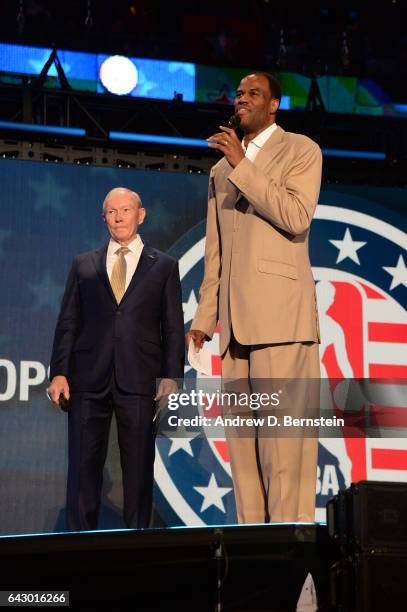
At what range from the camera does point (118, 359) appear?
4.26m

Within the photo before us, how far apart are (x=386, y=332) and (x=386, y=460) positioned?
714mm

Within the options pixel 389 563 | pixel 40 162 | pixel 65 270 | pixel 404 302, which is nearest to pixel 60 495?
pixel 65 270

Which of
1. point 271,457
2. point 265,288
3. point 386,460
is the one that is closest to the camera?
point 271,457

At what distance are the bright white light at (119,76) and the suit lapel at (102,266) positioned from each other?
182cm

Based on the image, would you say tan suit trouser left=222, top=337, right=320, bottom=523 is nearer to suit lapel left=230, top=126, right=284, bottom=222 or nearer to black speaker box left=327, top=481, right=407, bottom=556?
suit lapel left=230, top=126, right=284, bottom=222

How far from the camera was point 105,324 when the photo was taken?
4344mm

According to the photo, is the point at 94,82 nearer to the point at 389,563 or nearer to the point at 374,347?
the point at 374,347

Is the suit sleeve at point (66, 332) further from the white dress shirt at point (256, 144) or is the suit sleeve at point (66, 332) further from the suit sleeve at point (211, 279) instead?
the white dress shirt at point (256, 144)

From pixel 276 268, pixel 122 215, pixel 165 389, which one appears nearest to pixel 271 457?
pixel 276 268

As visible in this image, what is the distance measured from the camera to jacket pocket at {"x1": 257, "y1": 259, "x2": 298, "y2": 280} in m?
3.39

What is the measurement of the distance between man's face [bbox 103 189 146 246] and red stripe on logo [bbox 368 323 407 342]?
1936 mm

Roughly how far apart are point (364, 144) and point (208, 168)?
108 centimetres

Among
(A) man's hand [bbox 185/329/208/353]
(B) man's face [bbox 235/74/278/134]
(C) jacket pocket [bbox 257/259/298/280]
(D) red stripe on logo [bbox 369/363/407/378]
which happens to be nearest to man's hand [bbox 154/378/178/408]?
(A) man's hand [bbox 185/329/208/353]

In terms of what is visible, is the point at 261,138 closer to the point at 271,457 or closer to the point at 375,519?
the point at 271,457
